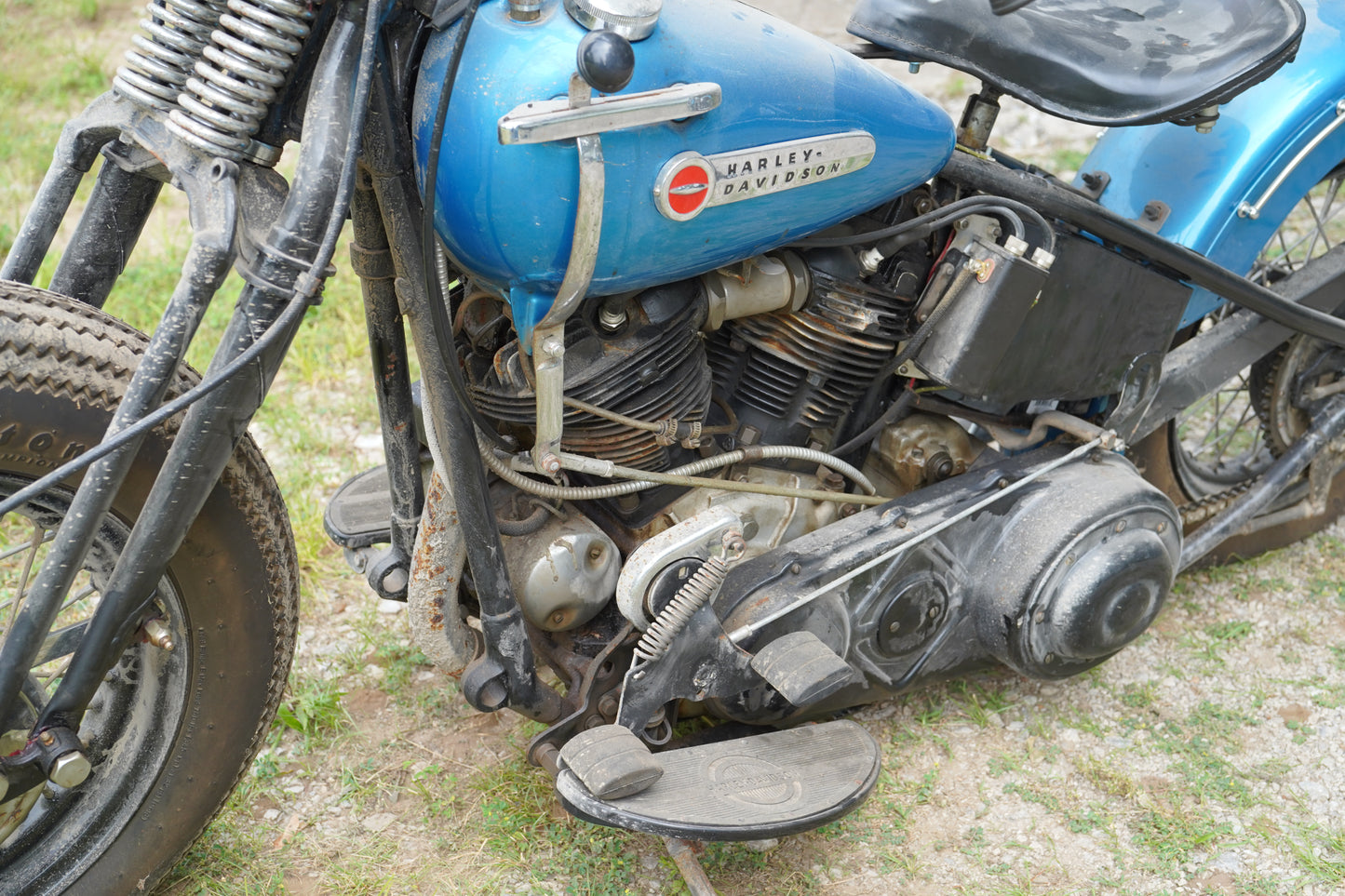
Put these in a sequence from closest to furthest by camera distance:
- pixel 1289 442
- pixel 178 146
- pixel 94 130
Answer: pixel 178 146, pixel 94 130, pixel 1289 442

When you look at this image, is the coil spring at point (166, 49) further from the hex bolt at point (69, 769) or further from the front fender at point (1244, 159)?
the front fender at point (1244, 159)

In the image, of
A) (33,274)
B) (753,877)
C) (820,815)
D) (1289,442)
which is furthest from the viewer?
(1289,442)

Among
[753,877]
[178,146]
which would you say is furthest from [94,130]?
[753,877]

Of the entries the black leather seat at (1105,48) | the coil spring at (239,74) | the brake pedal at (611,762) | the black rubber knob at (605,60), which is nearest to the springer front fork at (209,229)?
the coil spring at (239,74)

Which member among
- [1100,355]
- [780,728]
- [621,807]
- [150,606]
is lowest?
[780,728]

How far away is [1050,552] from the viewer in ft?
7.10

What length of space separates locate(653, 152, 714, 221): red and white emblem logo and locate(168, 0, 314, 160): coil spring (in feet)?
1.62

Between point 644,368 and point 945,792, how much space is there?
112 cm

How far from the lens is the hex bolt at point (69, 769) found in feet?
5.37

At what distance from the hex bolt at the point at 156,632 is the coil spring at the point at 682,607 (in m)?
0.71

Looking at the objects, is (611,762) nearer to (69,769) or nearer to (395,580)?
(395,580)

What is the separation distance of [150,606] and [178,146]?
64 cm

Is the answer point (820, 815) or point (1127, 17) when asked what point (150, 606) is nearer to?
point (820, 815)

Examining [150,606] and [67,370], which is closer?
[67,370]
